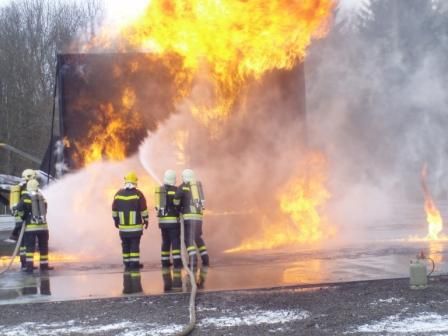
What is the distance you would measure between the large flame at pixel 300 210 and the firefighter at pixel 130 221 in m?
3.61

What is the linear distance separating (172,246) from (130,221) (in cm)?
77

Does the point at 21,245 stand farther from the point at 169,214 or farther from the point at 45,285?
the point at 169,214

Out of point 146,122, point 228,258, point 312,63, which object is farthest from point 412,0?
point 228,258

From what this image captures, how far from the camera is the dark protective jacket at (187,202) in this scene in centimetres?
995

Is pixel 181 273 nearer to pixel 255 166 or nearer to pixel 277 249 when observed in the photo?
pixel 277 249

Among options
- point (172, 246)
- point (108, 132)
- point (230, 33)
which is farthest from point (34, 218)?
point (230, 33)

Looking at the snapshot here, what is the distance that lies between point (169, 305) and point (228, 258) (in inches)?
154

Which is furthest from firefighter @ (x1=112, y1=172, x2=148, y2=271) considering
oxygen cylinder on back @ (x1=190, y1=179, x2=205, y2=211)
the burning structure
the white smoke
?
the white smoke

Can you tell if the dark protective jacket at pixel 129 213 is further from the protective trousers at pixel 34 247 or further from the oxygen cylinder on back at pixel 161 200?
the protective trousers at pixel 34 247

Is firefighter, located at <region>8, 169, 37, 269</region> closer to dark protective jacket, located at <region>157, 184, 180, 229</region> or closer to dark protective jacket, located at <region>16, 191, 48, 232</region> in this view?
dark protective jacket, located at <region>16, 191, 48, 232</region>

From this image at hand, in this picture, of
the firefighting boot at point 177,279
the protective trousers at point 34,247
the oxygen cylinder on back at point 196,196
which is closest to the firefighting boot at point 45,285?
the protective trousers at point 34,247

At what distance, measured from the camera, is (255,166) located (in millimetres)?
13500

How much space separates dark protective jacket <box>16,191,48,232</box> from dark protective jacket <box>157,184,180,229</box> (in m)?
2.12

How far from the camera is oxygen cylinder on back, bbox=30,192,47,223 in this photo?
1055 centimetres
